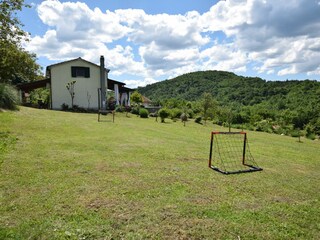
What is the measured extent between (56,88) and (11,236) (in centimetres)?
2518

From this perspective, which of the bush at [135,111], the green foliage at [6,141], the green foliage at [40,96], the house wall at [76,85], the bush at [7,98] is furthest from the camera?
the green foliage at [40,96]

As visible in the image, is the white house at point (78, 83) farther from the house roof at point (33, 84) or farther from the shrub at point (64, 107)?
the shrub at point (64, 107)

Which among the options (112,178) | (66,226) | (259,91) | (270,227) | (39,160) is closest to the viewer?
(66,226)

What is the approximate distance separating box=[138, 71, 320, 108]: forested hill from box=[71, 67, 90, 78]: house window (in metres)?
38.5

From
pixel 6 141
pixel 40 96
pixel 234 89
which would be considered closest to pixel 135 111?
pixel 40 96

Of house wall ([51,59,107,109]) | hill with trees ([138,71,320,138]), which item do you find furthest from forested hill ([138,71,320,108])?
house wall ([51,59,107,109])

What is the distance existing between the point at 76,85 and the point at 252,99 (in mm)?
44704

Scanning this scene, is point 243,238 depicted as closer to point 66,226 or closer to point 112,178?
point 66,226

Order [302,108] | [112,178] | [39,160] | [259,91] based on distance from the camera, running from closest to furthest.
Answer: [112,178], [39,160], [302,108], [259,91]

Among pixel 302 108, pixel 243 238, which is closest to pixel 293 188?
pixel 243 238

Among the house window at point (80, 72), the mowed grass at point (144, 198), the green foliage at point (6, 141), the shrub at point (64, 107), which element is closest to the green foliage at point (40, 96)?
the shrub at point (64, 107)

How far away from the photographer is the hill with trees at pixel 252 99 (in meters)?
37.9

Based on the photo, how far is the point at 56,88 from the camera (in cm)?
2670

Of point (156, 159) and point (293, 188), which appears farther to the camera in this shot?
point (156, 159)
